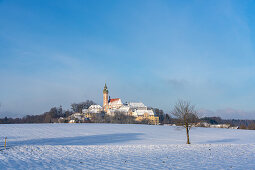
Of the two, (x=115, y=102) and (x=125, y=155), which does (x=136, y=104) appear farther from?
(x=125, y=155)

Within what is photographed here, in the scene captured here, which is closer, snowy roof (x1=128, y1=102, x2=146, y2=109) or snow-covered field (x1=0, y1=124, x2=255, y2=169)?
snow-covered field (x1=0, y1=124, x2=255, y2=169)

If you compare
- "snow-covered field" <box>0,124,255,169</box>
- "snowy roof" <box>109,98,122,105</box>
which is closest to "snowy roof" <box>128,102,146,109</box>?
"snowy roof" <box>109,98,122,105</box>

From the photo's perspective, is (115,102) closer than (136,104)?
Yes

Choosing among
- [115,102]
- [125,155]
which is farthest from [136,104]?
[125,155]

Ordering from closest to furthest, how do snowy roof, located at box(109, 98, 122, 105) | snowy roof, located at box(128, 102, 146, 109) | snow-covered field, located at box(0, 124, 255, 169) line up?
snow-covered field, located at box(0, 124, 255, 169)
snowy roof, located at box(109, 98, 122, 105)
snowy roof, located at box(128, 102, 146, 109)

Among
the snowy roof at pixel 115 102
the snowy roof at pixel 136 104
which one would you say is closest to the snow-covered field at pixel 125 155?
the snowy roof at pixel 115 102

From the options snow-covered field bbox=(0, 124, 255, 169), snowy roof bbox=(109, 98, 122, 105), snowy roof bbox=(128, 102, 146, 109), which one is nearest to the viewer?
snow-covered field bbox=(0, 124, 255, 169)

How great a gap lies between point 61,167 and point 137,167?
4.54m

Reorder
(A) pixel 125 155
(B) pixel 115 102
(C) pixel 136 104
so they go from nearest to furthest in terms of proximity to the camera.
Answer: (A) pixel 125 155, (B) pixel 115 102, (C) pixel 136 104

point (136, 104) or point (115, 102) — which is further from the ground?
point (115, 102)

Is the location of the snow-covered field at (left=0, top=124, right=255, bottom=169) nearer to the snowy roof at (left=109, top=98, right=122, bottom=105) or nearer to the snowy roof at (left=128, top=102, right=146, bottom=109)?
the snowy roof at (left=109, top=98, right=122, bottom=105)

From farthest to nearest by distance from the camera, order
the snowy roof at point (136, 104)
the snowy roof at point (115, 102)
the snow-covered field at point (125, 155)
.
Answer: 1. the snowy roof at point (136, 104)
2. the snowy roof at point (115, 102)
3. the snow-covered field at point (125, 155)

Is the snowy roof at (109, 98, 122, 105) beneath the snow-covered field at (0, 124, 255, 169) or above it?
above

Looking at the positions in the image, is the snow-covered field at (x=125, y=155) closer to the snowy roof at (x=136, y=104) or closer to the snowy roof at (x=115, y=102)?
the snowy roof at (x=115, y=102)
